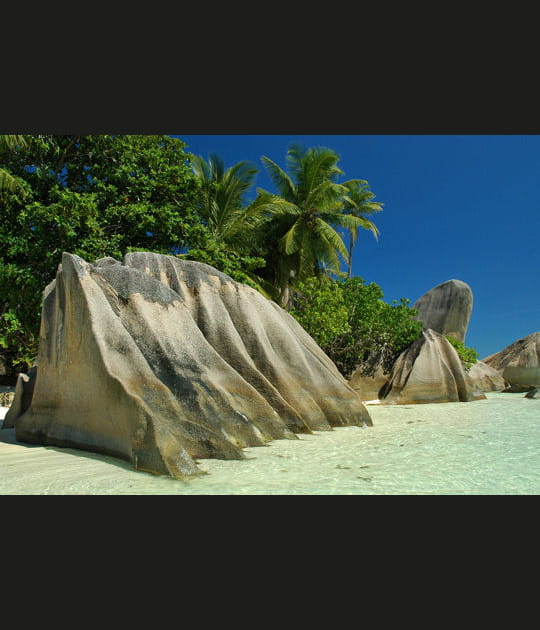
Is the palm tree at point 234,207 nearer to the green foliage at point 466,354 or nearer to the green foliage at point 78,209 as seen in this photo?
the green foliage at point 78,209

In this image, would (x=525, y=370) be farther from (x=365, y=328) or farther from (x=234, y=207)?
(x=234, y=207)

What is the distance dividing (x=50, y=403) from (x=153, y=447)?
2.07 metres

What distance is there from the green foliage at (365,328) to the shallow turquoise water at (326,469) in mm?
7510

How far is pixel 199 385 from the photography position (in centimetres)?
489

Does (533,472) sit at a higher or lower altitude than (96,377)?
lower

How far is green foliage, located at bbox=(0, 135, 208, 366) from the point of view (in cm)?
1146

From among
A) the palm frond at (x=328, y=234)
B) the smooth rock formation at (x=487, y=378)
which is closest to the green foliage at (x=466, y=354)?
the smooth rock formation at (x=487, y=378)

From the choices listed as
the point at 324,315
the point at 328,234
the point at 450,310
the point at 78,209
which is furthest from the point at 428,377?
the point at 450,310

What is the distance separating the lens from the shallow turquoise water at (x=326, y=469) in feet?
11.2

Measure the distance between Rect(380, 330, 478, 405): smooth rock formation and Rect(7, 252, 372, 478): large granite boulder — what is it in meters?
5.97

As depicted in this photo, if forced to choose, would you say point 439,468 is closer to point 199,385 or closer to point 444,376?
point 199,385

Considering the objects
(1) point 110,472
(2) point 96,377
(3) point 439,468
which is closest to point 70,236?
(2) point 96,377

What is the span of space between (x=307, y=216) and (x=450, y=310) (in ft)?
37.6

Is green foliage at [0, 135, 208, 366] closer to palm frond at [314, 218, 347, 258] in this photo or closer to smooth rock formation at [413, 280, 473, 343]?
palm frond at [314, 218, 347, 258]
